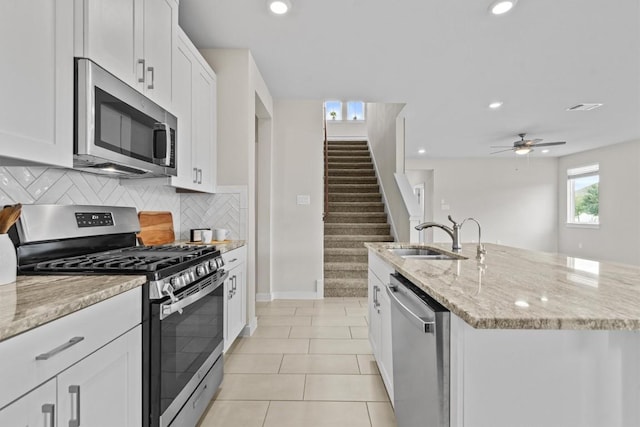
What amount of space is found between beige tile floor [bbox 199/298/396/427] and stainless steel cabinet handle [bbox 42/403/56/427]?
110 centimetres

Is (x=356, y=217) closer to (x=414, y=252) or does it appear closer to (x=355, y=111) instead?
(x=414, y=252)

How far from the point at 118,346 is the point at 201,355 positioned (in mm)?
710

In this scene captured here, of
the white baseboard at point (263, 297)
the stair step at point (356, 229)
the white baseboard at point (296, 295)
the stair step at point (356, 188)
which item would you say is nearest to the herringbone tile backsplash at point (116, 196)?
the white baseboard at point (263, 297)

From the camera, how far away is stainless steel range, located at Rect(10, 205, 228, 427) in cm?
130

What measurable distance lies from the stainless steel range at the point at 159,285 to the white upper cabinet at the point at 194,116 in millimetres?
574

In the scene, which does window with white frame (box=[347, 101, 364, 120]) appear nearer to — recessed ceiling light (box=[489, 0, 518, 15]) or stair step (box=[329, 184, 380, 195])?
stair step (box=[329, 184, 380, 195])

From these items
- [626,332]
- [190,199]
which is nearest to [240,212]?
[190,199]

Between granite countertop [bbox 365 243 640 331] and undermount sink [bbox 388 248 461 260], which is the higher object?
granite countertop [bbox 365 243 640 331]

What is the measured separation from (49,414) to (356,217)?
4.99m

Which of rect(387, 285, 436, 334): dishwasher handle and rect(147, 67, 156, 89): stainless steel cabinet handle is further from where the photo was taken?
rect(147, 67, 156, 89): stainless steel cabinet handle

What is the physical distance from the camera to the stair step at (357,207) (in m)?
5.80

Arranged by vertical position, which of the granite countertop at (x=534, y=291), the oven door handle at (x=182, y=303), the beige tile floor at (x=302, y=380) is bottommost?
the beige tile floor at (x=302, y=380)

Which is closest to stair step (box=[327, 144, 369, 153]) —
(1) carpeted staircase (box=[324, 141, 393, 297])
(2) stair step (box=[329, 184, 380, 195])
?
(1) carpeted staircase (box=[324, 141, 393, 297])

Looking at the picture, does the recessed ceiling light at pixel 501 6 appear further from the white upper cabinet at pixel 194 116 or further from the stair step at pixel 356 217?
the stair step at pixel 356 217
